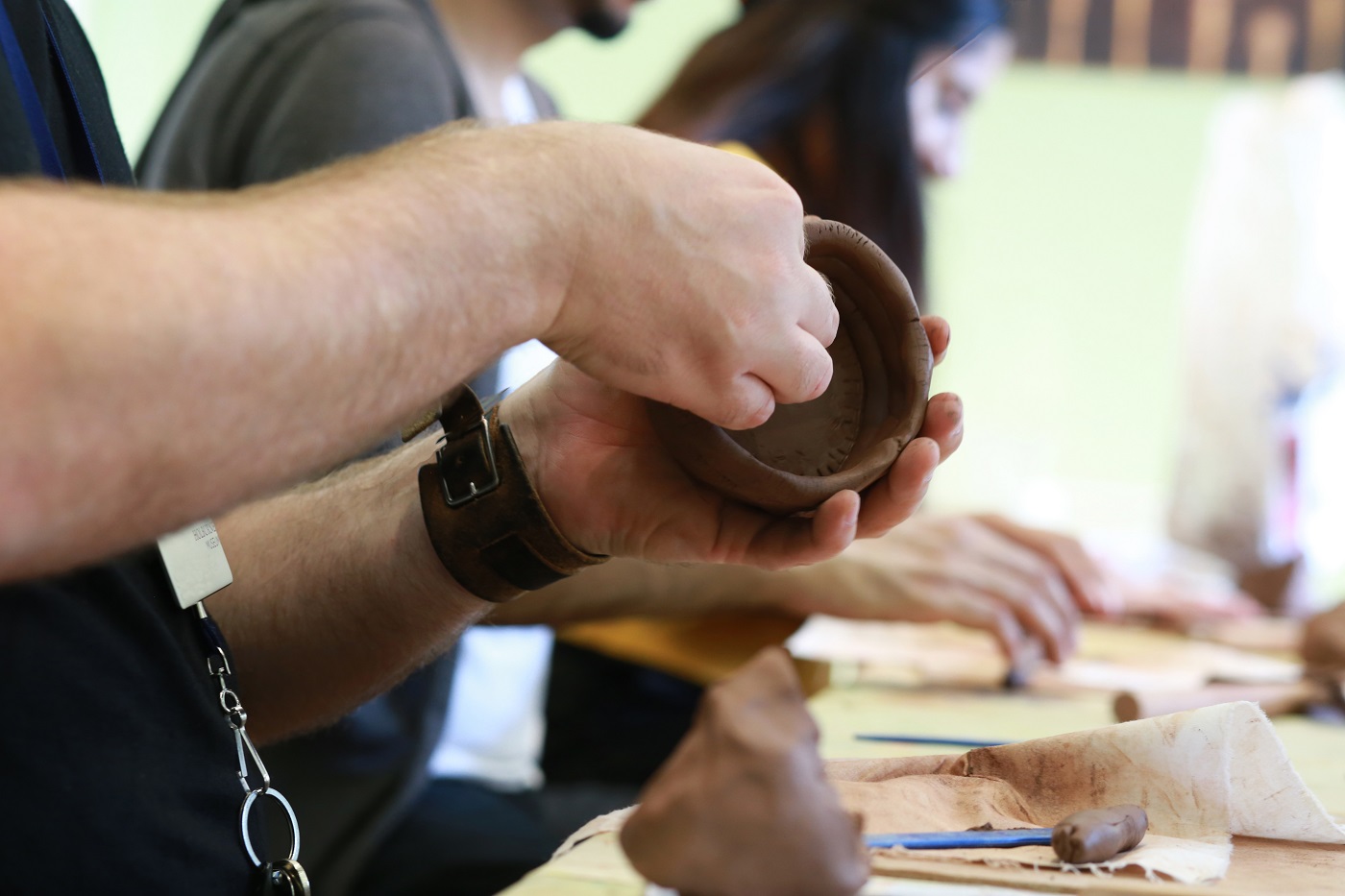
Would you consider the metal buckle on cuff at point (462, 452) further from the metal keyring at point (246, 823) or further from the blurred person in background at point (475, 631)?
the blurred person in background at point (475, 631)

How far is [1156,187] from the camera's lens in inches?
202

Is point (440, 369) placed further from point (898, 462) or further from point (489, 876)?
point (489, 876)

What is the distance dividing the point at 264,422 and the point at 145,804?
0.99 feet

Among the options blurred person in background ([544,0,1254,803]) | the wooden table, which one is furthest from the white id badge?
blurred person in background ([544,0,1254,803])

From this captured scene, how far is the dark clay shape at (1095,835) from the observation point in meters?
0.67

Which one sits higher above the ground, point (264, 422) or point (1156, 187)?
point (264, 422)

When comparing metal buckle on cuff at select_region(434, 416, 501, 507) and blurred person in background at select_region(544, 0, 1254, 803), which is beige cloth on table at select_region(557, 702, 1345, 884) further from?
blurred person in background at select_region(544, 0, 1254, 803)

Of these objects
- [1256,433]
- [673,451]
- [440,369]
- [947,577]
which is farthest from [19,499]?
[1256,433]

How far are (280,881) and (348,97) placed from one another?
1.01 metres

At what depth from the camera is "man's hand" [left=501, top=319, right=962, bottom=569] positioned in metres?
0.91

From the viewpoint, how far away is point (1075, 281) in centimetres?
522

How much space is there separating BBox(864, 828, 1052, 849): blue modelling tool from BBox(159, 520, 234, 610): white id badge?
20.0 inches

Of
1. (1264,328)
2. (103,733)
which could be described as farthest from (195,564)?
(1264,328)

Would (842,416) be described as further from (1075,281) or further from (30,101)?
(1075,281)
